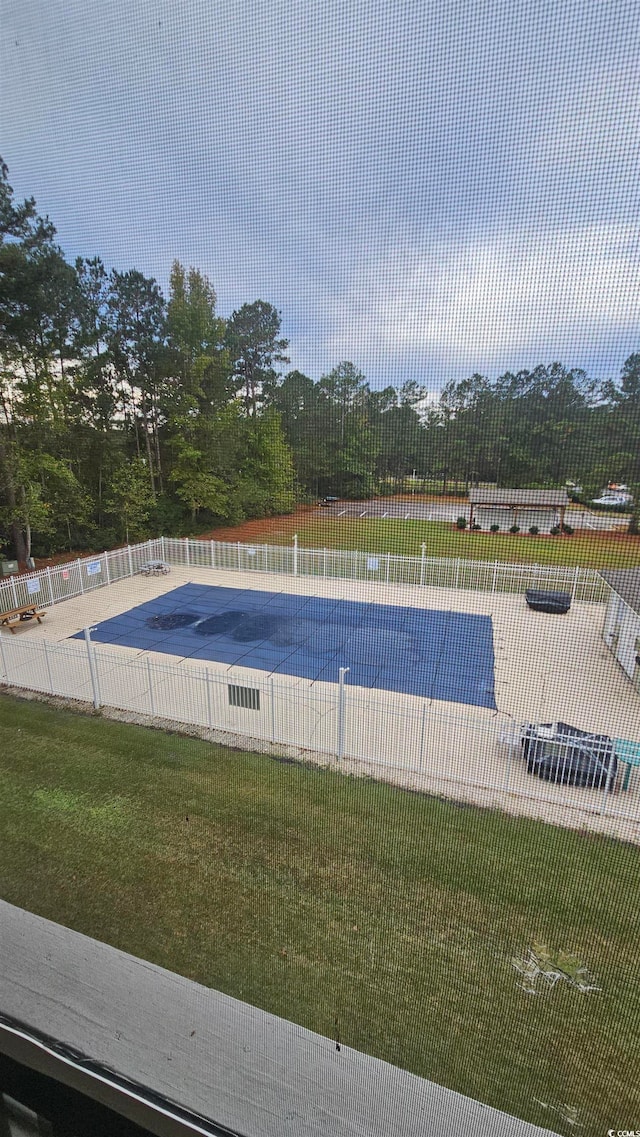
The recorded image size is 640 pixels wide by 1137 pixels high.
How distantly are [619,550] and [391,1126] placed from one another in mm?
1408

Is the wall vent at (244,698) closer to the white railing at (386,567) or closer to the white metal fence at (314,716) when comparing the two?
the white metal fence at (314,716)

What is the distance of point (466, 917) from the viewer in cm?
131

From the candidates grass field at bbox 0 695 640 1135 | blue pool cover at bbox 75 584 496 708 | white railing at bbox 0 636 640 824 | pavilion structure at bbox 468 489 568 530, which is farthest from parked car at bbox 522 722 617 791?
pavilion structure at bbox 468 489 568 530

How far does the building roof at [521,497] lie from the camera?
52.0 inches

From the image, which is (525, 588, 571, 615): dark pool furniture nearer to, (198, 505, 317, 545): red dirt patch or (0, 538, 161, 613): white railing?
(198, 505, 317, 545): red dirt patch

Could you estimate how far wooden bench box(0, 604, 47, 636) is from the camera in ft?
12.9

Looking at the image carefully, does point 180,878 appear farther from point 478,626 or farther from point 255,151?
point 478,626

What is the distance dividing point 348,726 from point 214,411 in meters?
1.83

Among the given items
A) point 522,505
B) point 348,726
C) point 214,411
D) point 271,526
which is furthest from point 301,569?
point 522,505

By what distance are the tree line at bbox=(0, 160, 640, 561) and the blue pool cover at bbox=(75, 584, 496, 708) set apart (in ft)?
3.80

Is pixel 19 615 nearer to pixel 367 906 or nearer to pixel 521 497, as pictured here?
pixel 367 906

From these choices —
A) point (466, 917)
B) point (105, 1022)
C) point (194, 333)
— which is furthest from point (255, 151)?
point (466, 917)

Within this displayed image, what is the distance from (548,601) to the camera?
430cm

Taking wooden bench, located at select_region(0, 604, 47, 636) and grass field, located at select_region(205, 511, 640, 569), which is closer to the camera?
grass field, located at select_region(205, 511, 640, 569)
